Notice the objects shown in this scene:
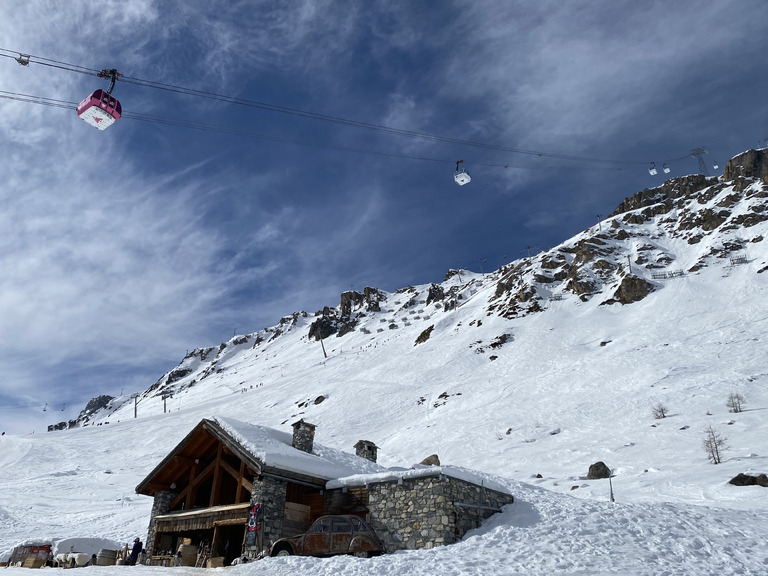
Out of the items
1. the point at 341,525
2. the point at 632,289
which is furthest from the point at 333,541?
the point at 632,289

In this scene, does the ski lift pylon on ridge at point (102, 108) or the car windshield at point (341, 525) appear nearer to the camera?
the ski lift pylon on ridge at point (102, 108)

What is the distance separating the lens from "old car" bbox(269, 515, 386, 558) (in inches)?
553

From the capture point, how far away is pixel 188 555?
703 inches

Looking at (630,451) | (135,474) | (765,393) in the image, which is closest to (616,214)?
(765,393)

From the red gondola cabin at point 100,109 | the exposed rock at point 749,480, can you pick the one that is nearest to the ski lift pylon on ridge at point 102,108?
the red gondola cabin at point 100,109

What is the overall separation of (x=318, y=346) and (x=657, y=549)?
11079 cm

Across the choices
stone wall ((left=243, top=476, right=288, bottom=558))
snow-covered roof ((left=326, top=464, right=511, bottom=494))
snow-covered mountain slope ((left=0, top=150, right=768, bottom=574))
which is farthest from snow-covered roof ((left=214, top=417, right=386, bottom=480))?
snow-covered mountain slope ((left=0, top=150, right=768, bottom=574))

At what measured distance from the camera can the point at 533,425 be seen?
Answer: 126ft

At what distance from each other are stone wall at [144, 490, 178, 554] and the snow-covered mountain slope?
24.3 ft

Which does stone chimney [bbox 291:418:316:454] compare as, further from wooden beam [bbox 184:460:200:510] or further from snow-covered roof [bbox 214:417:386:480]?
wooden beam [bbox 184:460:200:510]

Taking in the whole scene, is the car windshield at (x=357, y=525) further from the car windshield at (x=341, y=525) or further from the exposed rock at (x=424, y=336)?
the exposed rock at (x=424, y=336)

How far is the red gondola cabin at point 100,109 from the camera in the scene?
503 inches

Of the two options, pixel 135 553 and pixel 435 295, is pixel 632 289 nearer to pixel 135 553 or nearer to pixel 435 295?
pixel 435 295

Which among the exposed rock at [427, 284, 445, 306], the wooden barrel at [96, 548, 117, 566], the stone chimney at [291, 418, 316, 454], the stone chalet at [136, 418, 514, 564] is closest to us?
the stone chalet at [136, 418, 514, 564]
